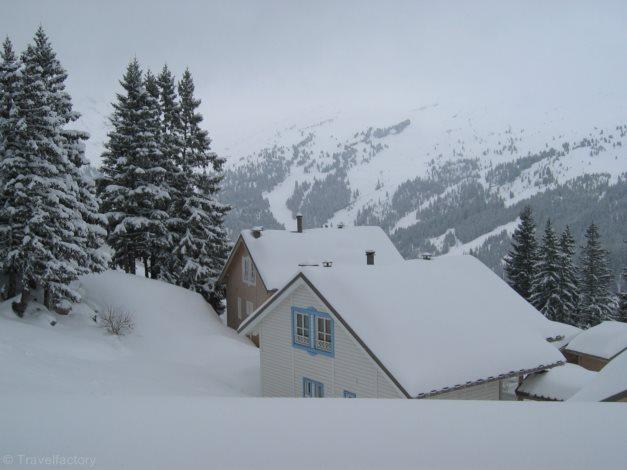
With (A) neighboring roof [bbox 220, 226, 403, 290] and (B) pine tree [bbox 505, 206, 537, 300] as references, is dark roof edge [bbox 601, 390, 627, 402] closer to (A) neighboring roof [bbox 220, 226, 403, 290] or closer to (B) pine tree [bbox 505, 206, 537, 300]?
(A) neighboring roof [bbox 220, 226, 403, 290]

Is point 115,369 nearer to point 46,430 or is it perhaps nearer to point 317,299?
point 317,299

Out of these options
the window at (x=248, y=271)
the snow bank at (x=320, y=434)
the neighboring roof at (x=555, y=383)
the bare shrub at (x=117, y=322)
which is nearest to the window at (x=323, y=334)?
the neighboring roof at (x=555, y=383)

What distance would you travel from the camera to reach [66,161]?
20906 millimetres

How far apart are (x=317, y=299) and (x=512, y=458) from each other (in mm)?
13936

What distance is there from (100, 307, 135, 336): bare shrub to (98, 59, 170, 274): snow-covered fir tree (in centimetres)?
762

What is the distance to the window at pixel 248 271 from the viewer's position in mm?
33028

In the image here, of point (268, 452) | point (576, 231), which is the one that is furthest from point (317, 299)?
point (576, 231)

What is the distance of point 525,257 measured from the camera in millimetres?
47875

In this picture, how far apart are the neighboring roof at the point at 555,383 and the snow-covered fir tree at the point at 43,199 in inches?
777

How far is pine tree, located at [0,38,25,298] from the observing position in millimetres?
19406

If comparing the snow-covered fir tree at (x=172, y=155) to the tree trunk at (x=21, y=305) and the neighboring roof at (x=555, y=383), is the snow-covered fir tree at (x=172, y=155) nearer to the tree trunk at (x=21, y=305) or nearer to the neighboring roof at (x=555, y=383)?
the tree trunk at (x=21, y=305)

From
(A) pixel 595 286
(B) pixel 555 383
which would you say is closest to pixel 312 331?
(B) pixel 555 383

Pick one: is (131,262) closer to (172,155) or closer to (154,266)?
(154,266)

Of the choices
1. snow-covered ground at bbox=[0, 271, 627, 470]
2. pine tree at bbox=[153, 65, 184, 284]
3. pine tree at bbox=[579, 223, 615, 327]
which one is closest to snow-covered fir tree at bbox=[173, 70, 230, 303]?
pine tree at bbox=[153, 65, 184, 284]
